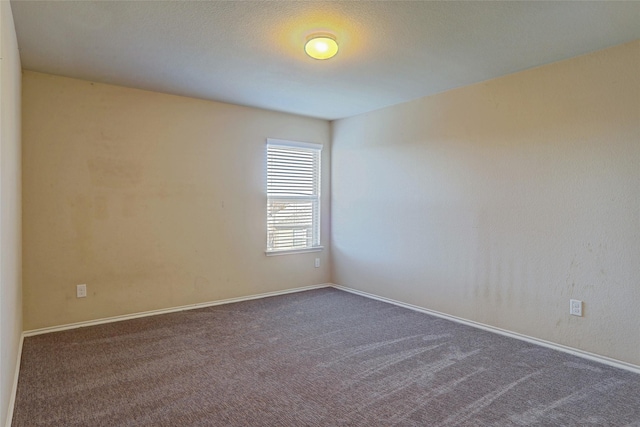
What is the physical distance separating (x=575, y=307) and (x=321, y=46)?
2869 millimetres

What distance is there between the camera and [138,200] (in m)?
4.06

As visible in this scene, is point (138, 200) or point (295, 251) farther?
point (295, 251)

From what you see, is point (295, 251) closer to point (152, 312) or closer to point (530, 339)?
point (152, 312)

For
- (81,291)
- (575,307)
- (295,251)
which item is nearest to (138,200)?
(81,291)

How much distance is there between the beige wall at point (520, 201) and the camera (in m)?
2.91

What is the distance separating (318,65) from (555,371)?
301 cm

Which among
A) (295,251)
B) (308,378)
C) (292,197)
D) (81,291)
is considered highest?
(292,197)

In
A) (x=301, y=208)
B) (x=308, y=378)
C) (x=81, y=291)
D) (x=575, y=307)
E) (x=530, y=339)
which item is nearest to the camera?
(x=308, y=378)

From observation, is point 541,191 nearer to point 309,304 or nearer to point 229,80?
point 309,304

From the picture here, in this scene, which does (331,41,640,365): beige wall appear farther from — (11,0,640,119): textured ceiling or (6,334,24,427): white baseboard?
(6,334,24,427): white baseboard

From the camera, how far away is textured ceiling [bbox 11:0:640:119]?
2.39 meters

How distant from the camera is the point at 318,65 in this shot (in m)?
3.32

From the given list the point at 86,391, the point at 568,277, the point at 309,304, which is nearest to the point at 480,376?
the point at 568,277

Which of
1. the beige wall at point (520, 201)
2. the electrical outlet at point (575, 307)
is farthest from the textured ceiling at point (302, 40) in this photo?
the electrical outlet at point (575, 307)
